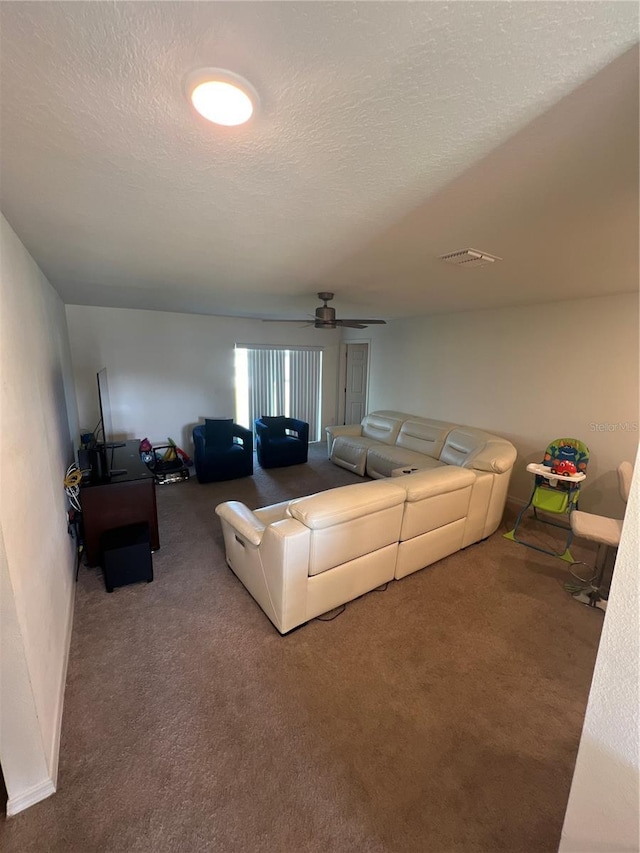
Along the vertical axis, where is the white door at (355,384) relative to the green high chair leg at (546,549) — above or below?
above

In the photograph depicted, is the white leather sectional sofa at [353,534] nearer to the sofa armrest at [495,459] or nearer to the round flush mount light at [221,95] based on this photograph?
the sofa armrest at [495,459]

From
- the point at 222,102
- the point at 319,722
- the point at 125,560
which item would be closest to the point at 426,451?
the point at 319,722

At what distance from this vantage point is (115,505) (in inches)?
106

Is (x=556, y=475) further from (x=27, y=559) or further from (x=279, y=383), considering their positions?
(x=279, y=383)

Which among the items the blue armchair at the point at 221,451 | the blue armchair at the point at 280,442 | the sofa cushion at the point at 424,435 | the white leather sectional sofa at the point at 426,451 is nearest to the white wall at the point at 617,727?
the white leather sectional sofa at the point at 426,451

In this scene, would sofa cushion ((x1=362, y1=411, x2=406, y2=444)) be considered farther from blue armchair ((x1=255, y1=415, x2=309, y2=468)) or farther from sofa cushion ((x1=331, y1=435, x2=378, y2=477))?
blue armchair ((x1=255, y1=415, x2=309, y2=468))

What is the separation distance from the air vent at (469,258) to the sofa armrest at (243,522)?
2.11 m

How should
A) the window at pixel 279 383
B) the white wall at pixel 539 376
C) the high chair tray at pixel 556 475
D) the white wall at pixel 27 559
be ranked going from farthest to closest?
the window at pixel 279 383 → the white wall at pixel 539 376 → the high chair tray at pixel 556 475 → the white wall at pixel 27 559

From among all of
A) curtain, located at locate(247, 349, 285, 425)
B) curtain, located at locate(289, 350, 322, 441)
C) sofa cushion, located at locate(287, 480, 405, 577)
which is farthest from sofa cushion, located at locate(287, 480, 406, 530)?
curtain, located at locate(289, 350, 322, 441)

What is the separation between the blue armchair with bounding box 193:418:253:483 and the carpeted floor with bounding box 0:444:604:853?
209cm

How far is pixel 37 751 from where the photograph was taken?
1289 millimetres

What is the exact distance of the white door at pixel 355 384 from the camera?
670 centimetres

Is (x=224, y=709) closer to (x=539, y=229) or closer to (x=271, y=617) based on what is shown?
(x=271, y=617)

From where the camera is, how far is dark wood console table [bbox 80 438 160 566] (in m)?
2.60
